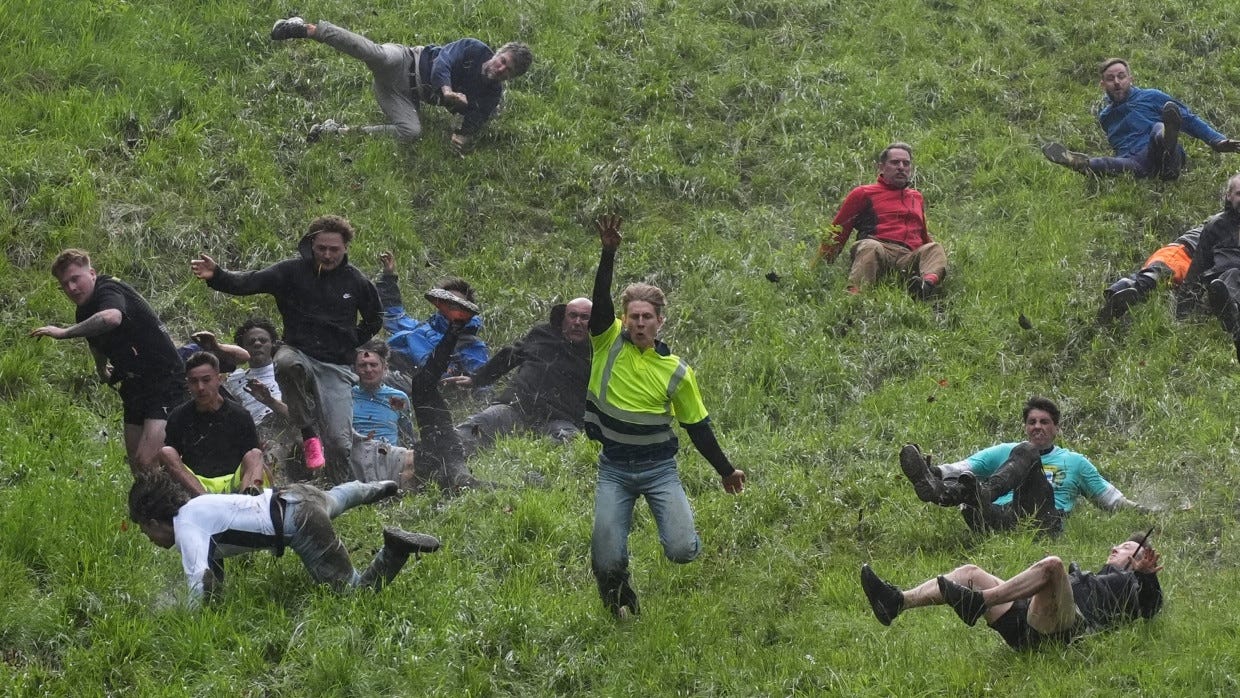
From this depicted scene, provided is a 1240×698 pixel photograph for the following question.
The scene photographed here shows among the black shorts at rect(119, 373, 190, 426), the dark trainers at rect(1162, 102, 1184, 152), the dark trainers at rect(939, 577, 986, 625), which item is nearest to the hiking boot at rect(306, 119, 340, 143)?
the black shorts at rect(119, 373, 190, 426)

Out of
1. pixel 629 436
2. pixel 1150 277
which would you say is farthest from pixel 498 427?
pixel 1150 277

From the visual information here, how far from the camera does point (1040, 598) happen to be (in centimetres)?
712

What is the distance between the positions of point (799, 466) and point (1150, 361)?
3.25 metres

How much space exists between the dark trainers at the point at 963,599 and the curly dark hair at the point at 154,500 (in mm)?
4164

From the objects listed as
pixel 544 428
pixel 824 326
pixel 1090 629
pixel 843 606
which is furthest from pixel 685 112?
pixel 1090 629

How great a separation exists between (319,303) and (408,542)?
2.38 metres

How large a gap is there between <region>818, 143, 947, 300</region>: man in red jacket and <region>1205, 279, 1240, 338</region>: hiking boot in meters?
2.27

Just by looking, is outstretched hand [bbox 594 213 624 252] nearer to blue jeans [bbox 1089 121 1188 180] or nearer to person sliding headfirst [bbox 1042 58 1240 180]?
person sliding headfirst [bbox 1042 58 1240 180]

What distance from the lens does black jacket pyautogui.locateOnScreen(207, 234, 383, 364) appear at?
939 centimetres

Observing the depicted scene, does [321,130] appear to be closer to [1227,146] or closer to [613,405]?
[613,405]

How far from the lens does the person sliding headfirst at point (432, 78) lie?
1372 cm

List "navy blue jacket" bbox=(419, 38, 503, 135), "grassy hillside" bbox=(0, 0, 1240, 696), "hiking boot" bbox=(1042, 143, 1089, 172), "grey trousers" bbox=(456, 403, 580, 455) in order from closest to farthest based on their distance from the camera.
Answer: "grassy hillside" bbox=(0, 0, 1240, 696) → "grey trousers" bbox=(456, 403, 580, 455) → "hiking boot" bbox=(1042, 143, 1089, 172) → "navy blue jacket" bbox=(419, 38, 503, 135)

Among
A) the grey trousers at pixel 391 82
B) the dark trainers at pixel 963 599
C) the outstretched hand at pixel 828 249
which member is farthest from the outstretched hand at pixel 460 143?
the dark trainers at pixel 963 599

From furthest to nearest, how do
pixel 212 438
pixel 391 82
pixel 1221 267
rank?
1. pixel 391 82
2. pixel 1221 267
3. pixel 212 438
